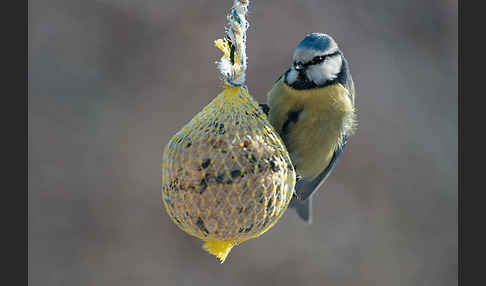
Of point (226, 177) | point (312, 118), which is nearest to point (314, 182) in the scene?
point (312, 118)

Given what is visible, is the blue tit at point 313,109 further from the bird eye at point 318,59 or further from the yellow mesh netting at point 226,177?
the yellow mesh netting at point 226,177

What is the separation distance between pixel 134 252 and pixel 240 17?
272 cm

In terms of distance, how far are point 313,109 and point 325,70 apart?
0.17 m

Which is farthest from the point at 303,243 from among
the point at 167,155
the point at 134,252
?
the point at 167,155

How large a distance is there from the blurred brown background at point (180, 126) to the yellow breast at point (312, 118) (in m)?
1.92

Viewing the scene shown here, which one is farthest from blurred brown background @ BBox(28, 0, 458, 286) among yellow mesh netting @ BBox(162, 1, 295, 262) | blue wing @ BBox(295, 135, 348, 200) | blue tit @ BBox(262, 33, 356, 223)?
yellow mesh netting @ BBox(162, 1, 295, 262)

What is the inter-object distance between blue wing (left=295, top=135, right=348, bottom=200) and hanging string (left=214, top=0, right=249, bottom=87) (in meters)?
0.74

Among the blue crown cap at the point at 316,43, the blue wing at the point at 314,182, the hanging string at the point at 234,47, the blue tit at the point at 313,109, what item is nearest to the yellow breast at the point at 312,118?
the blue tit at the point at 313,109

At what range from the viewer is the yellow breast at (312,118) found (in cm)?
219

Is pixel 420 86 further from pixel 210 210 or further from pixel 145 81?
pixel 210 210

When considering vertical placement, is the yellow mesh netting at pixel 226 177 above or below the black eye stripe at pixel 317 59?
below

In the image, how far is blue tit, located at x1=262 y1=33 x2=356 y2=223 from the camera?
7.07 ft

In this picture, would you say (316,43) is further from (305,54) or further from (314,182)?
(314,182)

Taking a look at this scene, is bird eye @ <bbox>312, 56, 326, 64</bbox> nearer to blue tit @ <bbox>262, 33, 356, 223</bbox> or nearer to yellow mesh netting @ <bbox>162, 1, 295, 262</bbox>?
blue tit @ <bbox>262, 33, 356, 223</bbox>
